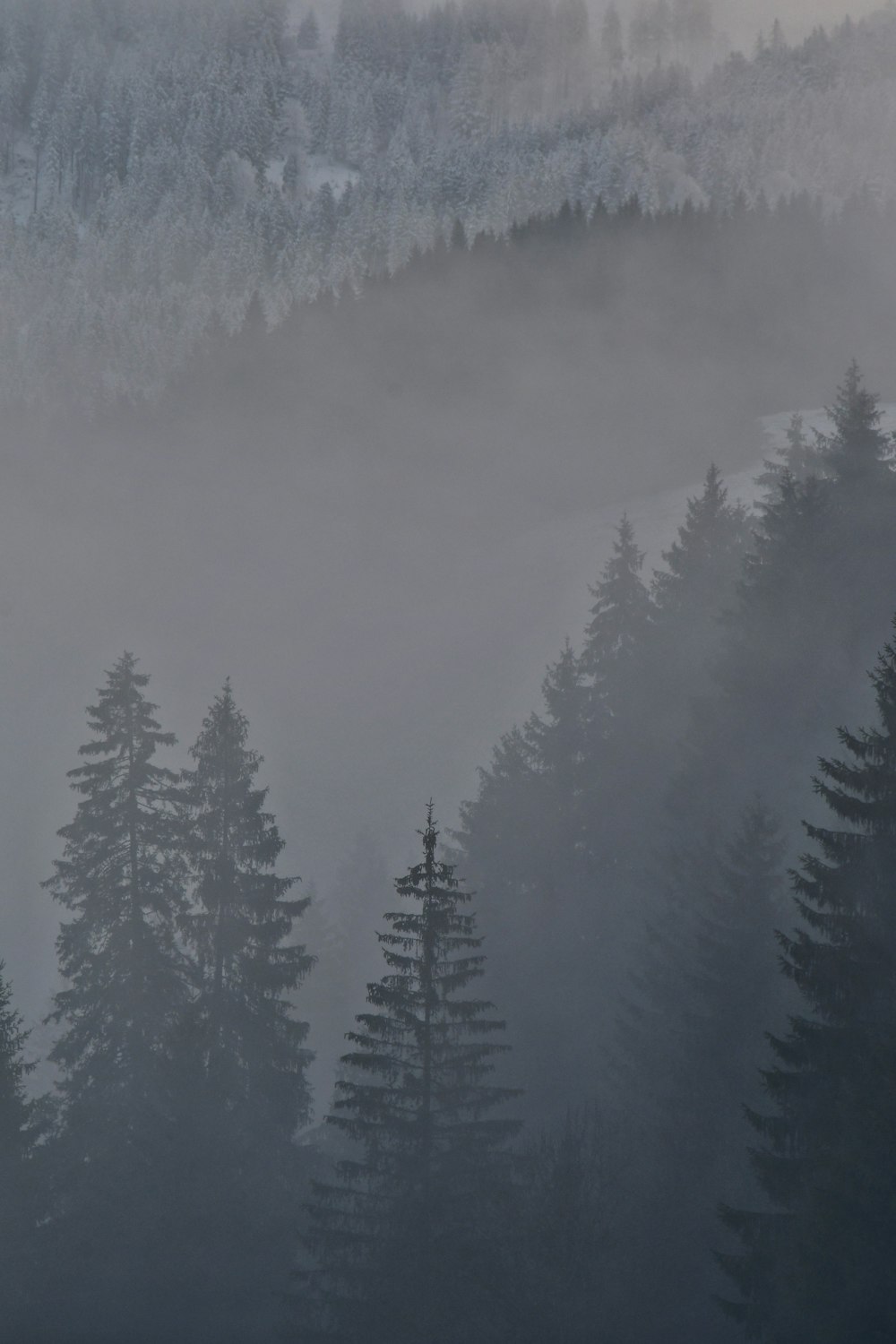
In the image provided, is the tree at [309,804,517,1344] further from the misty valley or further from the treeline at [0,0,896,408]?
the treeline at [0,0,896,408]

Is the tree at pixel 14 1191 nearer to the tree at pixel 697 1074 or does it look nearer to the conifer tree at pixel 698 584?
the tree at pixel 697 1074

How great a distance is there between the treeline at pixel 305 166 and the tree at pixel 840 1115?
275ft

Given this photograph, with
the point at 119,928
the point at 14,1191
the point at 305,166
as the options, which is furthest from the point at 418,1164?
the point at 305,166

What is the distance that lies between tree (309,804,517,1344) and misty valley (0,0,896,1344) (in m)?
0.09

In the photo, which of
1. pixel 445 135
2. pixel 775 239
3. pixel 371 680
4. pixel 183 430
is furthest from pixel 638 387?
pixel 445 135

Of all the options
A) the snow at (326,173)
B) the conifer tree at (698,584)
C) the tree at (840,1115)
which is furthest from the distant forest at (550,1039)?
the snow at (326,173)

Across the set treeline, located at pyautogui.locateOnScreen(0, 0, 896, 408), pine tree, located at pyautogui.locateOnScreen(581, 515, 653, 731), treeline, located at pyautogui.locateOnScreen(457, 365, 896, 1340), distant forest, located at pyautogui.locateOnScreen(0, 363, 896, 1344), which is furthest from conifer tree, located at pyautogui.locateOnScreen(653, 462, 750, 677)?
treeline, located at pyautogui.locateOnScreen(0, 0, 896, 408)

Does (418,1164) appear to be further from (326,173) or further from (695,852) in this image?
(326,173)

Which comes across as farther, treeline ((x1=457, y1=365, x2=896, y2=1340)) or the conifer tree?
the conifer tree

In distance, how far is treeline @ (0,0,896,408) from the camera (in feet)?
349

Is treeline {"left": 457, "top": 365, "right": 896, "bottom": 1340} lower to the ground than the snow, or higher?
lower

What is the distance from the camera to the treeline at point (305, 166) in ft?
349

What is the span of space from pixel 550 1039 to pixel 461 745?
106 feet

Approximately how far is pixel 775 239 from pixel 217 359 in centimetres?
4537
